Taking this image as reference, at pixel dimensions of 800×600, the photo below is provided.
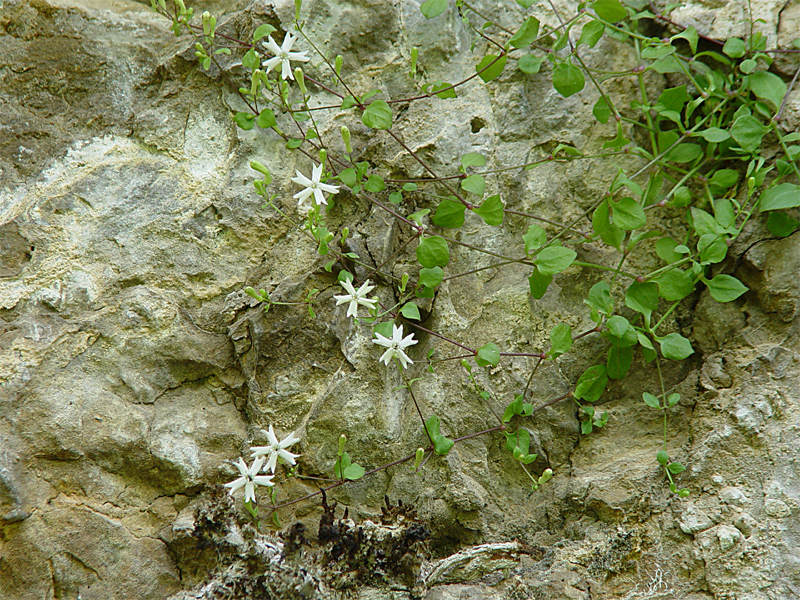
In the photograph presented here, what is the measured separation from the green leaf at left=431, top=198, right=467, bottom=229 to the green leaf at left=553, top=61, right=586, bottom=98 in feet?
1.73

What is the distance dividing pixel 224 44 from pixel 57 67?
0.63 m

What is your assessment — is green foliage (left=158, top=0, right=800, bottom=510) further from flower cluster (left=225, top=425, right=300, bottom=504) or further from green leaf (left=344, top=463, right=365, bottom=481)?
flower cluster (left=225, top=425, right=300, bottom=504)

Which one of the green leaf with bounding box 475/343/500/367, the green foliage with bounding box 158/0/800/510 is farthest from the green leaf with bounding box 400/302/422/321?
the green leaf with bounding box 475/343/500/367

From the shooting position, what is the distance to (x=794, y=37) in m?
1.90

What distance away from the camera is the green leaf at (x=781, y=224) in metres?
1.77

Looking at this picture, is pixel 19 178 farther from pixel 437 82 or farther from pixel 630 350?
pixel 630 350

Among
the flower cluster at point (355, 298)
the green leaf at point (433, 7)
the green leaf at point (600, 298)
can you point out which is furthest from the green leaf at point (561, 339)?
the green leaf at point (433, 7)

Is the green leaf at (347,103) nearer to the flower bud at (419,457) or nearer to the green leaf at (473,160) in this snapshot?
the green leaf at (473,160)

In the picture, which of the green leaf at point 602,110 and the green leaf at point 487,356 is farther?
the green leaf at point 602,110

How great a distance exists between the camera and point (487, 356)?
180 cm

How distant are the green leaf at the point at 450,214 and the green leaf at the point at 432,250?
0.35ft

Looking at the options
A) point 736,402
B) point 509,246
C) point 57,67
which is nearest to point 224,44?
point 57,67

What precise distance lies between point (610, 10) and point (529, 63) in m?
0.32

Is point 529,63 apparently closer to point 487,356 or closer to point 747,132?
point 747,132
